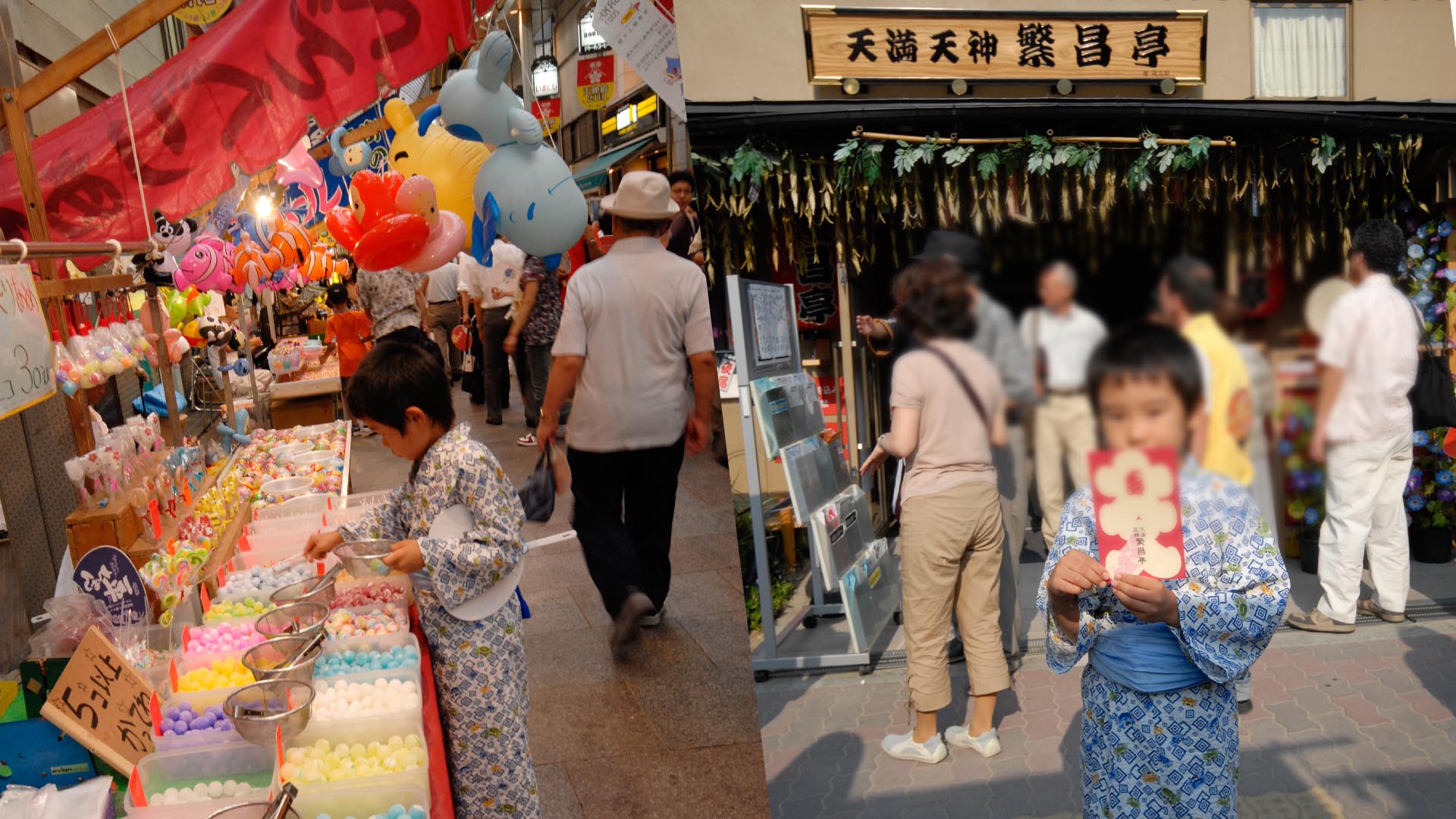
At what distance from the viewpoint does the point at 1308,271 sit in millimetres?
714

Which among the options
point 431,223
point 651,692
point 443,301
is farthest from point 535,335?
point 443,301

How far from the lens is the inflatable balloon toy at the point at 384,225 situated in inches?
95.2

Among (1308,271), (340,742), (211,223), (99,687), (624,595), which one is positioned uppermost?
(211,223)

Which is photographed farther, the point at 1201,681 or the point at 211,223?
the point at 211,223

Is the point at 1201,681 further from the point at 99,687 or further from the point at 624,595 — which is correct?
the point at 624,595

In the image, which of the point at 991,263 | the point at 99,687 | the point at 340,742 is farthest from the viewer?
the point at 340,742

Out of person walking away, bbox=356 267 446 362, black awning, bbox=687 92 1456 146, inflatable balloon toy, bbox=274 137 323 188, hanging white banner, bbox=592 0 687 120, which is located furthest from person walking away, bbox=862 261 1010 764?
inflatable balloon toy, bbox=274 137 323 188

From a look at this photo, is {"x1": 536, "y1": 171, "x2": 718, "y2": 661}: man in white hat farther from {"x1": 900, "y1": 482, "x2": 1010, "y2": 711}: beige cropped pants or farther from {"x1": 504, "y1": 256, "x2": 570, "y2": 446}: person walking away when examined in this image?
{"x1": 504, "y1": 256, "x2": 570, "y2": 446}: person walking away

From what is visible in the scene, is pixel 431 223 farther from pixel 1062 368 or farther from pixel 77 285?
pixel 1062 368

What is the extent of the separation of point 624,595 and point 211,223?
2698mm

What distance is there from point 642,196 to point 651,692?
1.49 m

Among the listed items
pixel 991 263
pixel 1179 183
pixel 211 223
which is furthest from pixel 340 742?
pixel 211 223

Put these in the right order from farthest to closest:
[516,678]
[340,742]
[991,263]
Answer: [516,678]
[340,742]
[991,263]

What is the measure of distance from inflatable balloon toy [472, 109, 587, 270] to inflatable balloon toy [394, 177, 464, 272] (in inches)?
6.1
